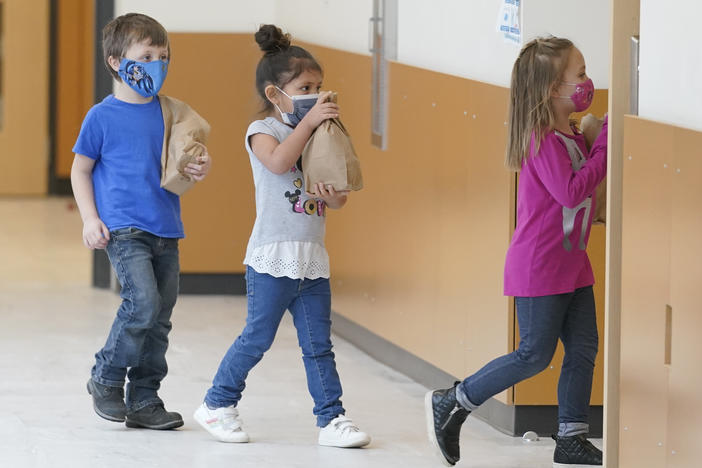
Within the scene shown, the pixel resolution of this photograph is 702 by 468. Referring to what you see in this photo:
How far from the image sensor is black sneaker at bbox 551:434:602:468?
3404mm

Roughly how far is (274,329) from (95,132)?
2.55ft

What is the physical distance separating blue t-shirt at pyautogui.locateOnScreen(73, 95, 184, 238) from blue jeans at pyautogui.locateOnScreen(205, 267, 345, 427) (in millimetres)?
356

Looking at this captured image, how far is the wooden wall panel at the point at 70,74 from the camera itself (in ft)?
33.1

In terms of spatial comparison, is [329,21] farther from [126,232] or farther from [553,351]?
[553,351]

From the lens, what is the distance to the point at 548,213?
3268 mm

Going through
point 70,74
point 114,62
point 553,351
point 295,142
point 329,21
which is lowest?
point 553,351

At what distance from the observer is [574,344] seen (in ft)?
11.0

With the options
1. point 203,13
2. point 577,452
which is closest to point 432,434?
point 577,452

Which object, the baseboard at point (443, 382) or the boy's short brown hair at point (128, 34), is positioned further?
the baseboard at point (443, 382)

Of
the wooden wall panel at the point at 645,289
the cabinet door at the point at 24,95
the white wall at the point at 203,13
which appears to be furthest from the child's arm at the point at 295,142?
the cabinet door at the point at 24,95

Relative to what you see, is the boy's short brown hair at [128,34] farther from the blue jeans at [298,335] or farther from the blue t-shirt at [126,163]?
the blue jeans at [298,335]

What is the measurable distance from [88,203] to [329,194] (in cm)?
75

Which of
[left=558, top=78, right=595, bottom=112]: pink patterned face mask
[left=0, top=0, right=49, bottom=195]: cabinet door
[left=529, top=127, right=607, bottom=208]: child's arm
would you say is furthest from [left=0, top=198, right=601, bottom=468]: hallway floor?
[left=0, top=0, right=49, bottom=195]: cabinet door

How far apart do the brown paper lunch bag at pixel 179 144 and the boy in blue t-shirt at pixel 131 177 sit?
0.02m
